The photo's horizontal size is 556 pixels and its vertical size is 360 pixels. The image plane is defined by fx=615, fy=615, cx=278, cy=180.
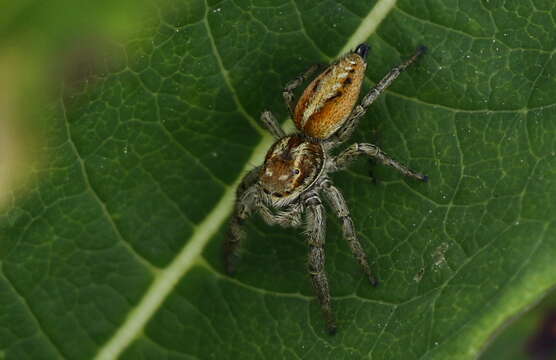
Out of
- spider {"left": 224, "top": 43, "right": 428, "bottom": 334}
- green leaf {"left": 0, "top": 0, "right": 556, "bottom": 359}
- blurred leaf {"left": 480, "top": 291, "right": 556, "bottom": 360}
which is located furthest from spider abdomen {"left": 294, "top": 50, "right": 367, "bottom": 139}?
blurred leaf {"left": 480, "top": 291, "right": 556, "bottom": 360}

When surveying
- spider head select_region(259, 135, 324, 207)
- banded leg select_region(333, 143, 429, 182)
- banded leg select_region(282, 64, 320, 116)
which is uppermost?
banded leg select_region(282, 64, 320, 116)

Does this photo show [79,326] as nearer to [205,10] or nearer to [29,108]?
[29,108]

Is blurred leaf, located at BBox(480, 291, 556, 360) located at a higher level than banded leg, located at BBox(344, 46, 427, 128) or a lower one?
lower

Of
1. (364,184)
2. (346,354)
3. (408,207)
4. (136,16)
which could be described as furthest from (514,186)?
(136,16)

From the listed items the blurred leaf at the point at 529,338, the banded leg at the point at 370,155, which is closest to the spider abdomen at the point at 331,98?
the banded leg at the point at 370,155

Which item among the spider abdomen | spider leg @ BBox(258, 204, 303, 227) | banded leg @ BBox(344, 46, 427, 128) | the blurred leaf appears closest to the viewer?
banded leg @ BBox(344, 46, 427, 128)

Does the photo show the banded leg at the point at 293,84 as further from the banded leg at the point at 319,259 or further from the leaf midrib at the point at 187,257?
the banded leg at the point at 319,259

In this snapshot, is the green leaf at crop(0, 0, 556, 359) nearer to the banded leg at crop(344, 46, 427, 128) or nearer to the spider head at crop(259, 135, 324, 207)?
the banded leg at crop(344, 46, 427, 128)

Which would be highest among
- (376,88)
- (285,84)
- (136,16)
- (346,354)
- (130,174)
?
(136,16)
